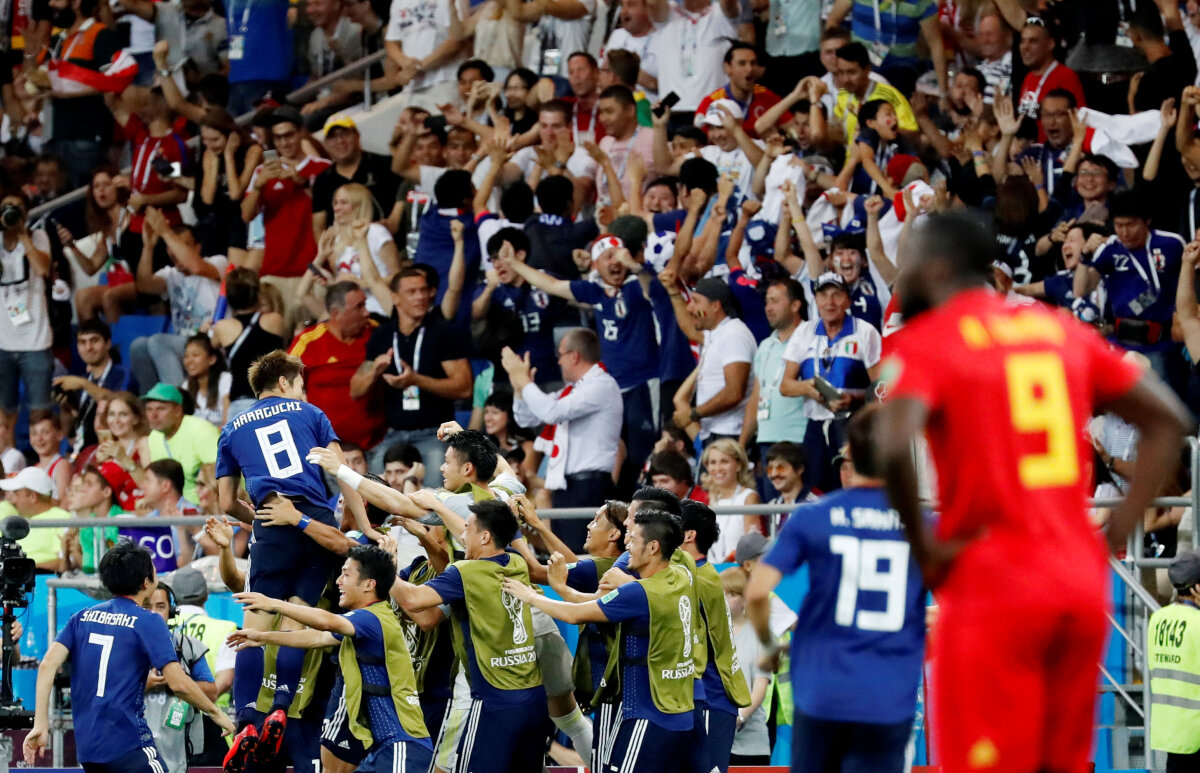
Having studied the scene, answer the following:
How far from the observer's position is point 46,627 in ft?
40.9

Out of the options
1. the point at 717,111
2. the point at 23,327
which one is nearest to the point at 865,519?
the point at 717,111

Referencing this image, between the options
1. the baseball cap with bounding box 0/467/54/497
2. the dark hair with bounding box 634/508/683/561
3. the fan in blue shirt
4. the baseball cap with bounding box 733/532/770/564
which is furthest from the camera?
the baseball cap with bounding box 0/467/54/497

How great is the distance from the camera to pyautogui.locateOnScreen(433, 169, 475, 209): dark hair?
50.9ft

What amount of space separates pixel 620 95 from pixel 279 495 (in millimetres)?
6828

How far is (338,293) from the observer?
48.5 ft

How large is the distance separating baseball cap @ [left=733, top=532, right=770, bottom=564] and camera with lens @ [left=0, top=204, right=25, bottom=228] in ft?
28.9

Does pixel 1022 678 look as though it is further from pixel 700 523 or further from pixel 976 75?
pixel 976 75

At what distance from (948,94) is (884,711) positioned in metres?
10.6

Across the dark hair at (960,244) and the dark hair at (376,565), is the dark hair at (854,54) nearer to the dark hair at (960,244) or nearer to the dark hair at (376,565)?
the dark hair at (376,565)

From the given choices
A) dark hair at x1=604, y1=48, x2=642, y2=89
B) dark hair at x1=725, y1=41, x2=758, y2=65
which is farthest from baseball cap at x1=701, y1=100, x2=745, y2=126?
dark hair at x1=604, y1=48, x2=642, y2=89

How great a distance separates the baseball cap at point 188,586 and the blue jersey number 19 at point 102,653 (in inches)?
75.1

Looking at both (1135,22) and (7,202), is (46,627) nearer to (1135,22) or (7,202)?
(7,202)

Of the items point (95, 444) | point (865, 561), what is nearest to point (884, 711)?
point (865, 561)

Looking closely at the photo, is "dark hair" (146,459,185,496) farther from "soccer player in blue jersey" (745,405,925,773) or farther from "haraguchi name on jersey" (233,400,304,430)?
"soccer player in blue jersey" (745,405,925,773)
